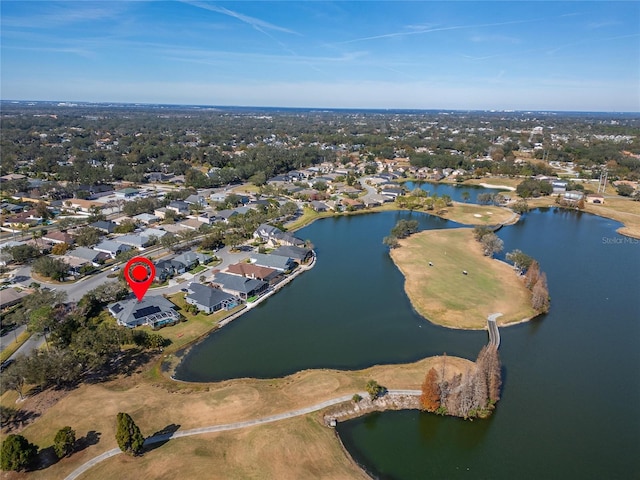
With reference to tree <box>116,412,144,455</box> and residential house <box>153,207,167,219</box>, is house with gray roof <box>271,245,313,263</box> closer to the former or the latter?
residential house <box>153,207,167,219</box>

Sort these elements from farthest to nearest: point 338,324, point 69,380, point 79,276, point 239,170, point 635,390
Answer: point 239,170, point 79,276, point 338,324, point 635,390, point 69,380

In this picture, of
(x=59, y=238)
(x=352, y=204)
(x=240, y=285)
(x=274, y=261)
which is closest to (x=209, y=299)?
(x=240, y=285)

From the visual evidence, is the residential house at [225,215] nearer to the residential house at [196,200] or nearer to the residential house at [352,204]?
the residential house at [196,200]

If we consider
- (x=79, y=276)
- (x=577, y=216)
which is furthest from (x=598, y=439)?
(x=577, y=216)

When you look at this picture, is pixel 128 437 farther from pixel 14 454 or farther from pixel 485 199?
pixel 485 199

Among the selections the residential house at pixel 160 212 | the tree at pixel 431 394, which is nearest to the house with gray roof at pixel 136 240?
the residential house at pixel 160 212

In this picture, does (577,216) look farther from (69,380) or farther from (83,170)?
(83,170)
